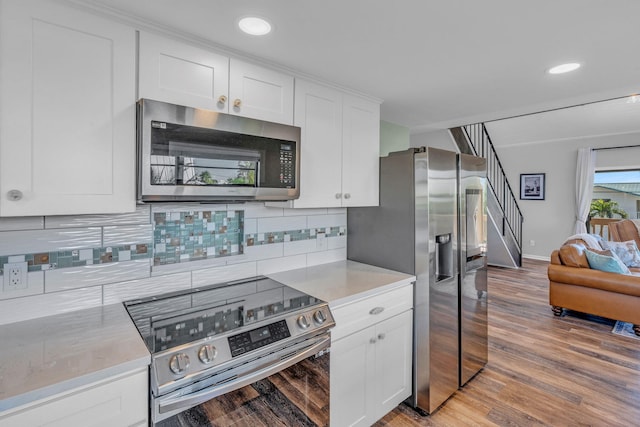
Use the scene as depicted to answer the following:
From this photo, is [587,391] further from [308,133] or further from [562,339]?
[308,133]

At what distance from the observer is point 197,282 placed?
188cm

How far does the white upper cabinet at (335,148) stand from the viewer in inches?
79.8

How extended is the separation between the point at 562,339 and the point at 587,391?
0.96 metres

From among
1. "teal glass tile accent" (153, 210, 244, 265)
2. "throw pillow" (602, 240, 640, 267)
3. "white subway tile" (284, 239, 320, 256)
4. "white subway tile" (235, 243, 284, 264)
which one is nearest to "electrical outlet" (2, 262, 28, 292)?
"teal glass tile accent" (153, 210, 244, 265)

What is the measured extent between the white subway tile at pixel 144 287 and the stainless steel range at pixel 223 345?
0.19 ft

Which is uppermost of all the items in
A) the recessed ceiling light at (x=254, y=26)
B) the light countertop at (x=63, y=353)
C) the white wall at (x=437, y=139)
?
the white wall at (x=437, y=139)

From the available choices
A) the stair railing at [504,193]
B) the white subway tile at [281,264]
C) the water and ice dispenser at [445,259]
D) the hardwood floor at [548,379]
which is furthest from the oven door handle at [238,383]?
the stair railing at [504,193]

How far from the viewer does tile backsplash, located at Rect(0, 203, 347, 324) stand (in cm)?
142

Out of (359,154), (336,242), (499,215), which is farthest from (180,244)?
(499,215)

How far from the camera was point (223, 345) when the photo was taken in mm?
1281

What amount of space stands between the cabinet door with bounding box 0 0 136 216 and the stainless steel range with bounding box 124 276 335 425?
564 millimetres

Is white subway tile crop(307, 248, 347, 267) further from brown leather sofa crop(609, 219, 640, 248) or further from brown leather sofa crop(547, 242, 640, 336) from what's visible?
brown leather sofa crop(609, 219, 640, 248)

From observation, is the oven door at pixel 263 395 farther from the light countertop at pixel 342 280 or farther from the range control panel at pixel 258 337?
the light countertop at pixel 342 280

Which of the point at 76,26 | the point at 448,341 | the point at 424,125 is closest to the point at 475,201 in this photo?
the point at 448,341
